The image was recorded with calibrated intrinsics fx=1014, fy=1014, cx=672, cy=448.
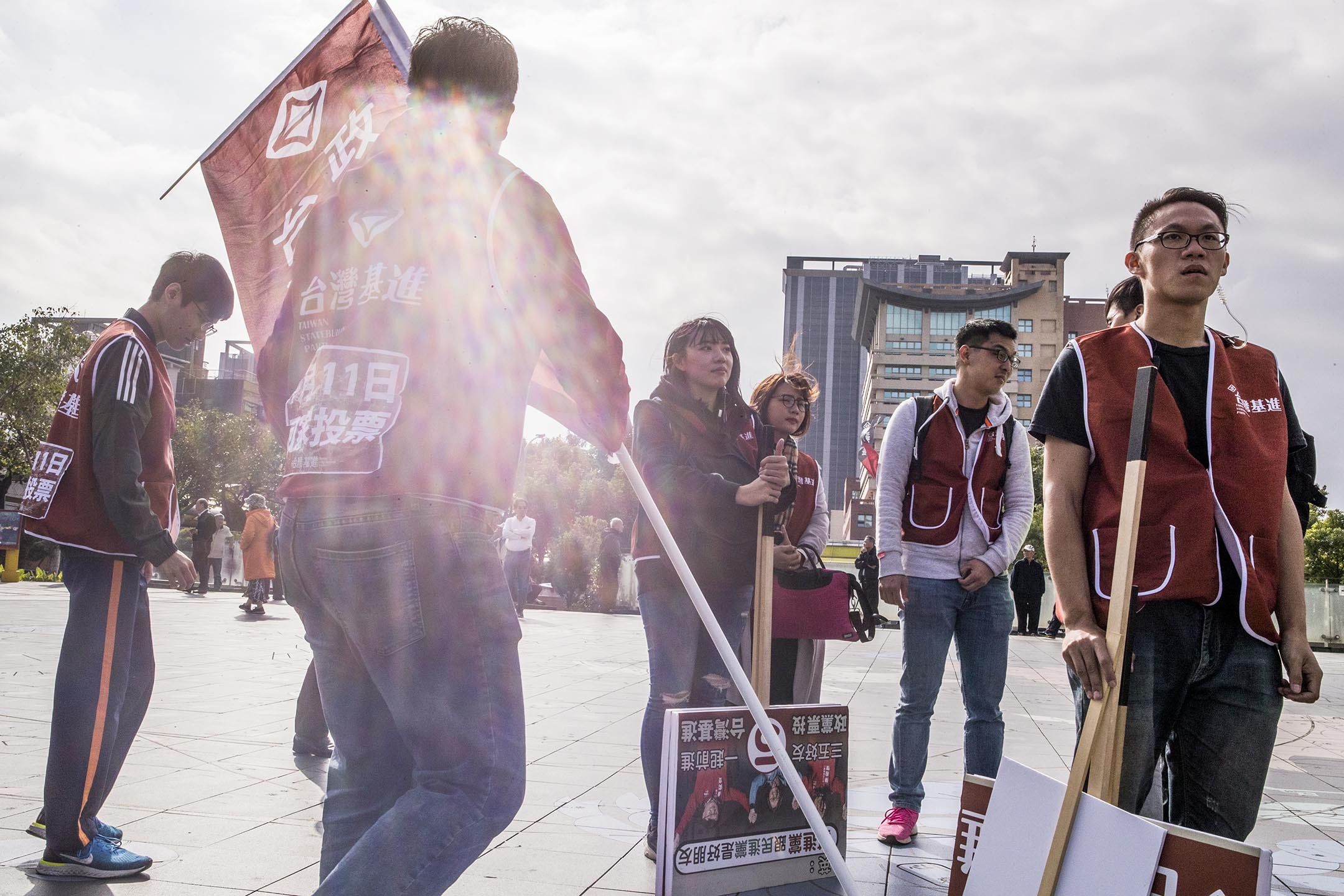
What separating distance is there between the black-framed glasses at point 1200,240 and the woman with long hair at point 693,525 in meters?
1.38

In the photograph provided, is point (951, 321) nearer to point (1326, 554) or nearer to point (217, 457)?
point (1326, 554)

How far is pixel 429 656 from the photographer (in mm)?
1722

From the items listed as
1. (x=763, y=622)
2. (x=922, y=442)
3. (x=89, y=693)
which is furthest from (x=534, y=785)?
→ (x=922, y=442)

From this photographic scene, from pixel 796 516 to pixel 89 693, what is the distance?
2.62 meters

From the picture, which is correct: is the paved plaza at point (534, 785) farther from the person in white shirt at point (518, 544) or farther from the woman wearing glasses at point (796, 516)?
the person in white shirt at point (518, 544)

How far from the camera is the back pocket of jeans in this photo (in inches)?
67.2

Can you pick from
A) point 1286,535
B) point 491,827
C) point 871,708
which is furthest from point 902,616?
point 871,708

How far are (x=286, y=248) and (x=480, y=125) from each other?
1025 millimetres

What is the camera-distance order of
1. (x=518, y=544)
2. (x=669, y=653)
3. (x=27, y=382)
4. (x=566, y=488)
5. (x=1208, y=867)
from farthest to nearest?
(x=566, y=488) → (x=27, y=382) → (x=518, y=544) → (x=669, y=653) → (x=1208, y=867)

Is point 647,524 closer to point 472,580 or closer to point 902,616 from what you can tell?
point 902,616

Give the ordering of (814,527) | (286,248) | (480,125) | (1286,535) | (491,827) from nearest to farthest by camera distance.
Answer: (491,827) → (480,125) → (1286,535) → (286,248) → (814,527)

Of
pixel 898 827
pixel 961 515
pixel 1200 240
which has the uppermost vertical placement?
pixel 1200 240

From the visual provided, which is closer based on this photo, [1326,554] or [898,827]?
[898,827]

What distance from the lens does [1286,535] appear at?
7.54ft
